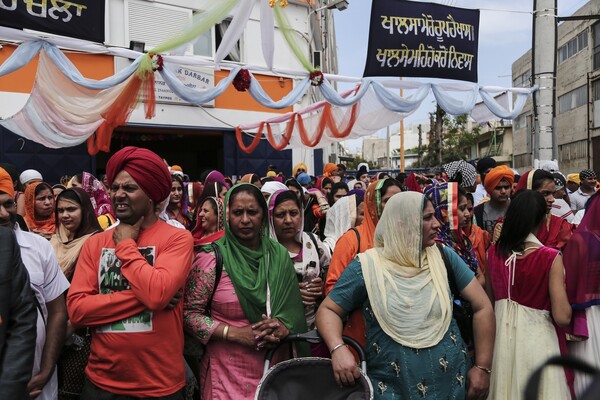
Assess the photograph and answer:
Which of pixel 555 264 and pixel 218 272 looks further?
pixel 555 264

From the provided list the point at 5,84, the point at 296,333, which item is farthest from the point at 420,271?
the point at 5,84

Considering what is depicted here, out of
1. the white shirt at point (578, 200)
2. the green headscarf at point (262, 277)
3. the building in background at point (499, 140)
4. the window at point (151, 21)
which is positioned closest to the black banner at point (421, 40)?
the white shirt at point (578, 200)

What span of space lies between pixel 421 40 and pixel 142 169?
6228 mm

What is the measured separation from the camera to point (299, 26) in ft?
49.2

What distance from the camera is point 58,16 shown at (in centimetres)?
569

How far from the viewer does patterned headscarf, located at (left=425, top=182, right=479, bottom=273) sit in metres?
3.51

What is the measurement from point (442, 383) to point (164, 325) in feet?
4.19

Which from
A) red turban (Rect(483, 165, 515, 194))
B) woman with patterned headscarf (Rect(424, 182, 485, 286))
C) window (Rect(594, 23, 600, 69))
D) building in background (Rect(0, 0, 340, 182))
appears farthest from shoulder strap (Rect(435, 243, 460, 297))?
window (Rect(594, 23, 600, 69))

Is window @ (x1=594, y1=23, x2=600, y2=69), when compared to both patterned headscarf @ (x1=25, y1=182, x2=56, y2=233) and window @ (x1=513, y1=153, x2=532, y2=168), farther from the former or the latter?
patterned headscarf @ (x1=25, y1=182, x2=56, y2=233)

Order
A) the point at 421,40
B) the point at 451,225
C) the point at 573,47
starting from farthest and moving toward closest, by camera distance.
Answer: the point at 573,47, the point at 421,40, the point at 451,225

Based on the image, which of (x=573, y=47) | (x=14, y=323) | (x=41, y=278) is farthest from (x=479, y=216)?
(x=573, y=47)

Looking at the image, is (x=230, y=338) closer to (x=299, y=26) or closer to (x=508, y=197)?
(x=508, y=197)

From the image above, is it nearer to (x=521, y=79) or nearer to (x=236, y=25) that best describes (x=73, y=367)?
(x=236, y=25)

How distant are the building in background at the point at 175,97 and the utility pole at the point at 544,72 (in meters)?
5.56
